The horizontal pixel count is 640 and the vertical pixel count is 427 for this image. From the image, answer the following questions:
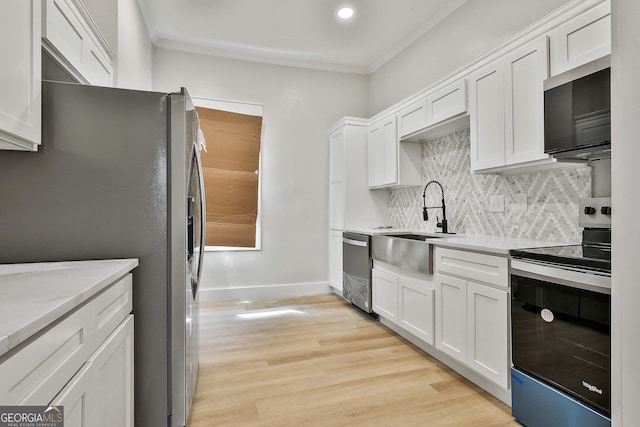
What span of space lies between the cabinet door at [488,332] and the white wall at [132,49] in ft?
9.32

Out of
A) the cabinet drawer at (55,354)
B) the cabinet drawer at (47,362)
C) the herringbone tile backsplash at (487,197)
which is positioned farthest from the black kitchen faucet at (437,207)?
the cabinet drawer at (47,362)

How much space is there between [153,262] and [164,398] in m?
0.62

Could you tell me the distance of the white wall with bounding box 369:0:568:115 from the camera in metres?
2.55

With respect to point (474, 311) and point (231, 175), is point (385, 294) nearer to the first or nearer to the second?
point (474, 311)

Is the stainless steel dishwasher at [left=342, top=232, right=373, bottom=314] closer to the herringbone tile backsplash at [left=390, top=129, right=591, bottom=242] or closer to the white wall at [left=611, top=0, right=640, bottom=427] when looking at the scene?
the herringbone tile backsplash at [left=390, top=129, right=591, bottom=242]

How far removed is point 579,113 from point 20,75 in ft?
7.70

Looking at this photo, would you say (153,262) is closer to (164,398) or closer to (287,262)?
(164,398)

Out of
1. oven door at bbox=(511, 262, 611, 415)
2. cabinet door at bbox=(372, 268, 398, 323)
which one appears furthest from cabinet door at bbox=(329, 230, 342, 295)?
oven door at bbox=(511, 262, 611, 415)

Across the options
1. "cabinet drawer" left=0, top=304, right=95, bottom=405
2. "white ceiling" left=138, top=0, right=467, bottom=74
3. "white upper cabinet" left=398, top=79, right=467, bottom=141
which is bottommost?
"cabinet drawer" left=0, top=304, right=95, bottom=405

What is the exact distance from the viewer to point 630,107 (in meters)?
1.03

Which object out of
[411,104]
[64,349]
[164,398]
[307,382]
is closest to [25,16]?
[64,349]

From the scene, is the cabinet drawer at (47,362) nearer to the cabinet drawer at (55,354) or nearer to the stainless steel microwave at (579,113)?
the cabinet drawer at (55,354)

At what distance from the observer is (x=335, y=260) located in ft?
13.9

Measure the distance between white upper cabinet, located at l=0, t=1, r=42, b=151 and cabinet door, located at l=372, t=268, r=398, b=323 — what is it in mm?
2565
